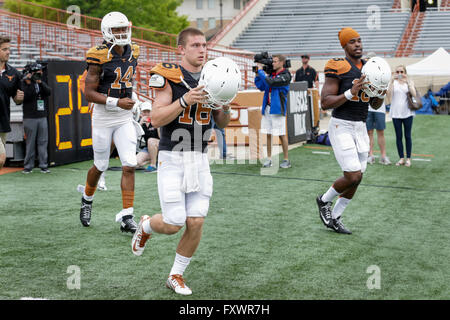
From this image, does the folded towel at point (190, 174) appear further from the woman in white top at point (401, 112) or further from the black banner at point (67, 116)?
the woman in white top at point (401, 112)

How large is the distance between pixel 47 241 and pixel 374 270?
309 centimetres

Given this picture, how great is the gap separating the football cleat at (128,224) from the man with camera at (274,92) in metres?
5.02

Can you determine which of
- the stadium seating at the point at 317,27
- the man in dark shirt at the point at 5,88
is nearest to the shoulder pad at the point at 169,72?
the man in dark shirt at the point at 5,88

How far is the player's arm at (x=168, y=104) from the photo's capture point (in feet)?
13.7

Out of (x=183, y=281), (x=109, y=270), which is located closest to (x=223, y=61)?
(x=183, y=281)

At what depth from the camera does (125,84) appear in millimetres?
6578

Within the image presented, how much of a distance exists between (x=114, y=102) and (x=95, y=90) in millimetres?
284

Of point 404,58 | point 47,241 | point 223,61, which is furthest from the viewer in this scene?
point 404,58

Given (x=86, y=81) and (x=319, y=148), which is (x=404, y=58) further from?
(x=86, y=81)

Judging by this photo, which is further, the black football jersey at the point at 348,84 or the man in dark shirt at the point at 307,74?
the man in dark shirt at the point at 307,74

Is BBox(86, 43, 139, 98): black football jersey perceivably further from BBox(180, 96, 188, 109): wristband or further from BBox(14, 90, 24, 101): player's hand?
BBox(180, 96, 188, 109): wristband

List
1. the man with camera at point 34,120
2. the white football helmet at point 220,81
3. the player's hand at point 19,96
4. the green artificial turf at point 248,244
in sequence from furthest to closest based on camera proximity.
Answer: the man with camera at point 34,120, the player's hand at point 19,96, the green artificial turf at point 248,244, the white football helmet at point 220,81

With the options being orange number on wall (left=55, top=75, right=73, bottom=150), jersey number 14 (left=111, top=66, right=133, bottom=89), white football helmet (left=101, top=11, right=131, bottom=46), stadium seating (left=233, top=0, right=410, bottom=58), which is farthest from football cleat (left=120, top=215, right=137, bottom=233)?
stadium seating (left=233, top=0, right=410, bottom=58)

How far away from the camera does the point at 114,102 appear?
6.34 m
